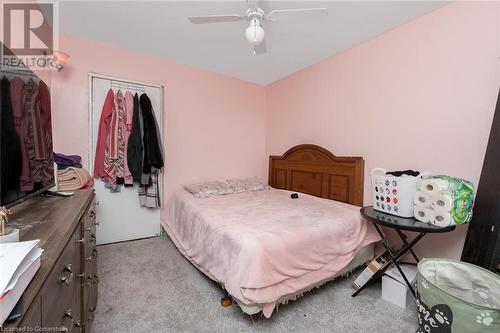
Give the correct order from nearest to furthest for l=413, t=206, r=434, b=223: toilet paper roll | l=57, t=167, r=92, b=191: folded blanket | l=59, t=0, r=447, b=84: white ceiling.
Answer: l=413, t=206, r=434, b=223: toilet paper roll → l=59, t=0, r=447, b=84: white ceiling → l=57, t=167, r=92, b=191: folded blanket

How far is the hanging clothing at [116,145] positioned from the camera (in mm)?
2512

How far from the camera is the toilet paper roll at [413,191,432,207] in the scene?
5.01 feet

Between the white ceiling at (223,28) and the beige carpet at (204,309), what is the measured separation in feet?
7.62

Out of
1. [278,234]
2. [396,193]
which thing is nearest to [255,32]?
[278,234]

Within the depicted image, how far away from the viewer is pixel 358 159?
7.91ft

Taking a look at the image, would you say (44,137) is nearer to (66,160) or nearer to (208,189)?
(66,160)

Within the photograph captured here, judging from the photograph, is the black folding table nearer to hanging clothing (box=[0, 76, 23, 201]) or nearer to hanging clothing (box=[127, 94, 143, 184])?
hanging clothing (box=[0, 76, 23, 201])

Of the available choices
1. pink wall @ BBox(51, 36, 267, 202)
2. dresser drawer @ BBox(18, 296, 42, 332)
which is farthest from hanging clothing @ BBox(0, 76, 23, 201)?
pink wall @ BBox(51, 36, 267, 202)

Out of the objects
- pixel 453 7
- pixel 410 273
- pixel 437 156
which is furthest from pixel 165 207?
pixel 453 7

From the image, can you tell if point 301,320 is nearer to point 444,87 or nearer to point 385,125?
point 385,125

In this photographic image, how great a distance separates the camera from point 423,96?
195 cm

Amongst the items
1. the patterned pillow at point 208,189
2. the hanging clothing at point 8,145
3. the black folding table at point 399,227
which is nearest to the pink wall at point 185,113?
the patterned pillow at point 208,189

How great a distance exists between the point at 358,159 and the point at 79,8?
9.76ft

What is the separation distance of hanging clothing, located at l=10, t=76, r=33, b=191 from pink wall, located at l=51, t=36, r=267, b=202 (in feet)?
5.40
